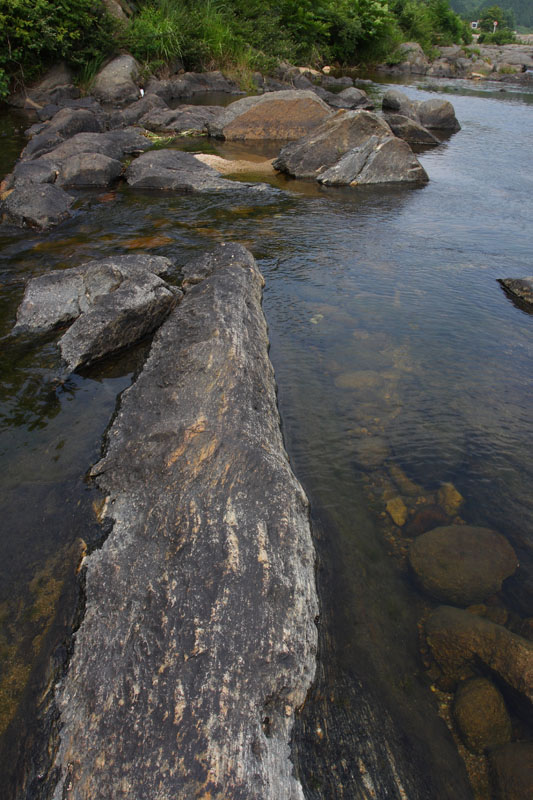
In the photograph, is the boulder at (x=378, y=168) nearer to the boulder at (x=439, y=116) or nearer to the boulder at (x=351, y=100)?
the boulder at (x=439, y=116)

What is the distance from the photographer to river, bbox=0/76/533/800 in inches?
102

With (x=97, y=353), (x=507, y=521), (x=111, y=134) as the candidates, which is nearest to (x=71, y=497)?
(x=97, y=353)

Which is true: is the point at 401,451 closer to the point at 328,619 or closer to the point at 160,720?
the point at 328,619

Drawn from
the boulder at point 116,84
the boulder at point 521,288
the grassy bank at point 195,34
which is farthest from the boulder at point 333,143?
the boulder at point 116,84

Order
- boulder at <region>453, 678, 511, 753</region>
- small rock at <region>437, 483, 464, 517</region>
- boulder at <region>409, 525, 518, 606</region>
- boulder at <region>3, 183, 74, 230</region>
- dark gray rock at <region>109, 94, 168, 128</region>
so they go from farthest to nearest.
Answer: dark gray rock at <region>109, 94, 168, 128</region>, boulder at <region>3, 183, 74, 230</region>, small rock at <region>437, 483, 464, 517</region>, boulder at <region>409, 525, 518, 606</region>, boulder at <region>453, 678, 511, 753</region>

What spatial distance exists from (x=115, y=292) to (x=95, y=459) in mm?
2171

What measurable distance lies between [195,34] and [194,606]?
87.2ft

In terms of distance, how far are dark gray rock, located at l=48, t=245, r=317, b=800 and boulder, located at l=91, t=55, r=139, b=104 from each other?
18921 mm

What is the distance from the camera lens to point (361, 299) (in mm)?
6336

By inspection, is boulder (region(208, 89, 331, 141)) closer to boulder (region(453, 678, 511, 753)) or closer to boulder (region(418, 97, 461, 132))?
boulder (region(418, 97, 461, 132))

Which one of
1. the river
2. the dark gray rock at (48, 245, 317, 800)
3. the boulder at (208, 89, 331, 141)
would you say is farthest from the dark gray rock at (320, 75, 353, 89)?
the dark gray rock at (48, 245, 317, 800)

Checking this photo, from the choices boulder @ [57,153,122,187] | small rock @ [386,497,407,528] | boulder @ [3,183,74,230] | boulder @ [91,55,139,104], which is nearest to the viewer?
small rock @ [386,497,407,528]

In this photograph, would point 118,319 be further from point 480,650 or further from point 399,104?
point 399,104

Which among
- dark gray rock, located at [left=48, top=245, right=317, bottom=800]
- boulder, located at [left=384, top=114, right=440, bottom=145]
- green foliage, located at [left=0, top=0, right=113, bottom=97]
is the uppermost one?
green foliage, located at [left=0, top=0, right=113, bottom=97]
